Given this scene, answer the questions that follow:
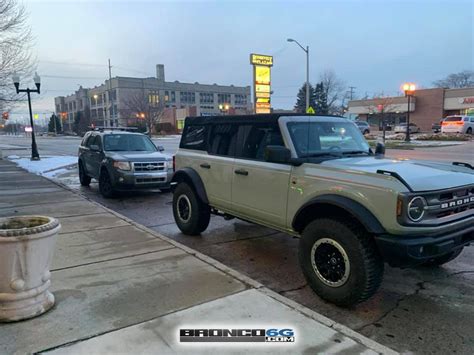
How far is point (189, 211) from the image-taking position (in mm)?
6324

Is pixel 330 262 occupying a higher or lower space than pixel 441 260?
higher

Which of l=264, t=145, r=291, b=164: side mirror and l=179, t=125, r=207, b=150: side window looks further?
l=179, t=125, r=207, b=150: side window

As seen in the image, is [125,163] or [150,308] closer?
[150,308]

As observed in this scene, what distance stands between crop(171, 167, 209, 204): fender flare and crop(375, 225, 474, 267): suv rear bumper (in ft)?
10.2

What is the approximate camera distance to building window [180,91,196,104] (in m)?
114

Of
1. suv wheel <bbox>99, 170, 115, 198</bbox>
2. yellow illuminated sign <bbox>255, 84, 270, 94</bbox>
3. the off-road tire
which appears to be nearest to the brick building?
yellow illuminated sign <bbox>255, 84, 270, 94</bbox>

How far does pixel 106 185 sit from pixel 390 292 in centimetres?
791

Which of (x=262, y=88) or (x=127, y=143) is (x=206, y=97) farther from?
(x=127, y=143)

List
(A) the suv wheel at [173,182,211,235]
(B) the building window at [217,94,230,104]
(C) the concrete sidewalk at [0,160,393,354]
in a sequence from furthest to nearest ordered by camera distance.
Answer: (B) the building window at [217,94,230,104] < (A) the suv wheel at [173,182,211,235] < (C) the concrete sidewalk at [0,160,393,354]

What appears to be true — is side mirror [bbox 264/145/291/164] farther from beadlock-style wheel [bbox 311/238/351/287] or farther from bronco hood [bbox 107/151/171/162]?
bronco hood [bbox 107/151/171/162]

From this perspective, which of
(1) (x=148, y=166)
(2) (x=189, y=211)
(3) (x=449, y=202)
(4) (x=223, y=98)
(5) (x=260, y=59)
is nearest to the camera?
(3) (x=449, y=202)

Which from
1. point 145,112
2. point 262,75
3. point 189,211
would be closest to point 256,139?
point 189,211

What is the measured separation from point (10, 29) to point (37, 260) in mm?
14619

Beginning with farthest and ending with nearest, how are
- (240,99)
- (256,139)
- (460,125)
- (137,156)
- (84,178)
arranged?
(240,99) < (460,125) < (84,178) < (137,156) < (256,139)
